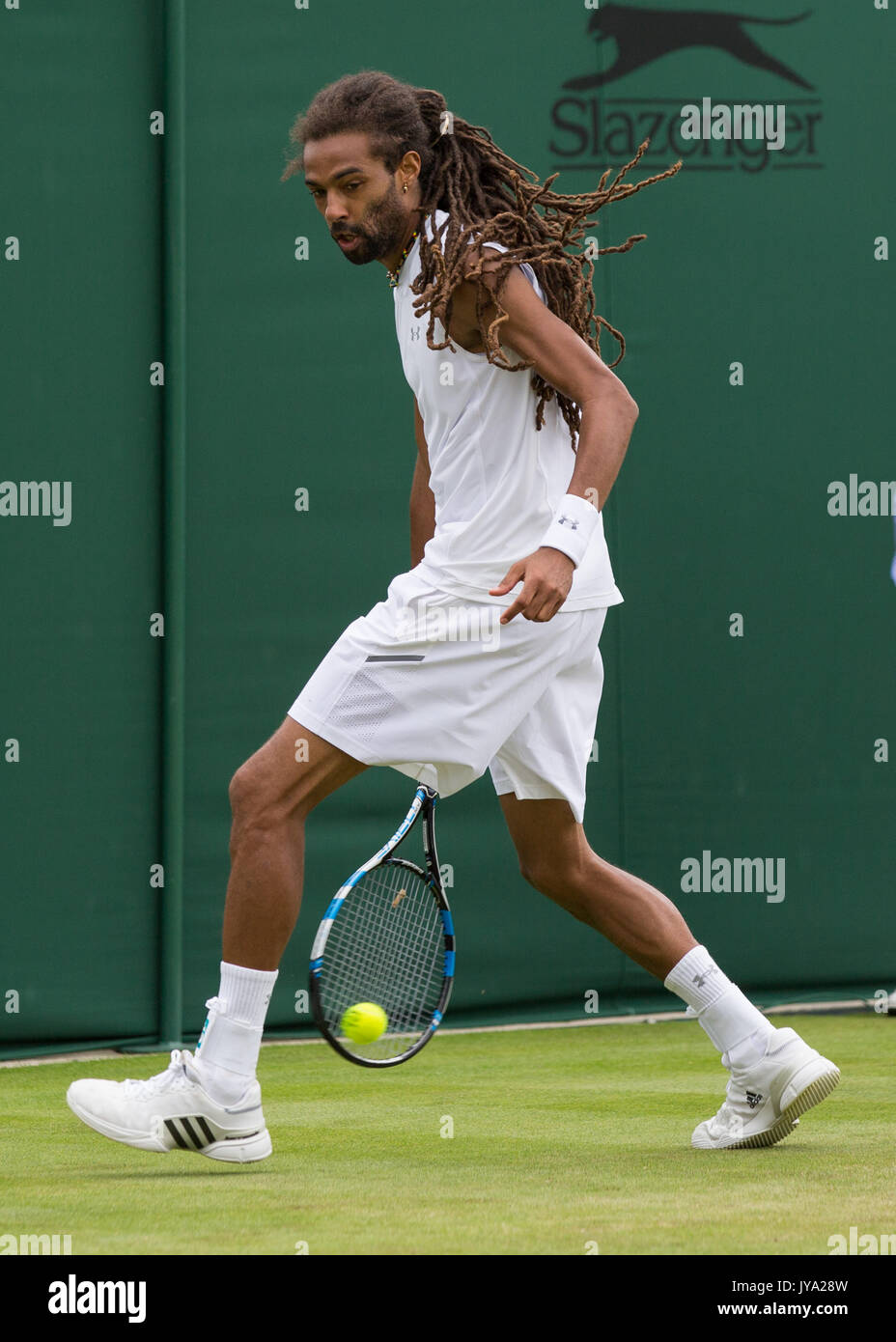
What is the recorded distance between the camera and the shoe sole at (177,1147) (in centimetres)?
336

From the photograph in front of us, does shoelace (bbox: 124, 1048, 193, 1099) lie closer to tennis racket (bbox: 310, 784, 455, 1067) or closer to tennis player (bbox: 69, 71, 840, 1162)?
tennis player (bbox: 69, 71, 840, 1162)

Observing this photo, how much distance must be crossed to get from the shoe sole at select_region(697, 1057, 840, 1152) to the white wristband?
0.99 m

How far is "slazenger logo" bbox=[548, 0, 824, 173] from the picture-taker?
5.90m

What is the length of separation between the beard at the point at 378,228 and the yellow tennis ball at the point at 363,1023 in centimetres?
130

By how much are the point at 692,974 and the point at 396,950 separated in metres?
0.59

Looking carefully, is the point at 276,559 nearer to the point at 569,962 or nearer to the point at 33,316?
the point at 33,316

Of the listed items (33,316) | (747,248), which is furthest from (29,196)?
(747,248)

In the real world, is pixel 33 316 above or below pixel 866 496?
above

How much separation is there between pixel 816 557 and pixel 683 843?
37.5 inches

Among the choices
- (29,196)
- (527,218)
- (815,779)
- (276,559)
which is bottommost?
(815,779)

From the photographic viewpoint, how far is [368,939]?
3.85 meters
